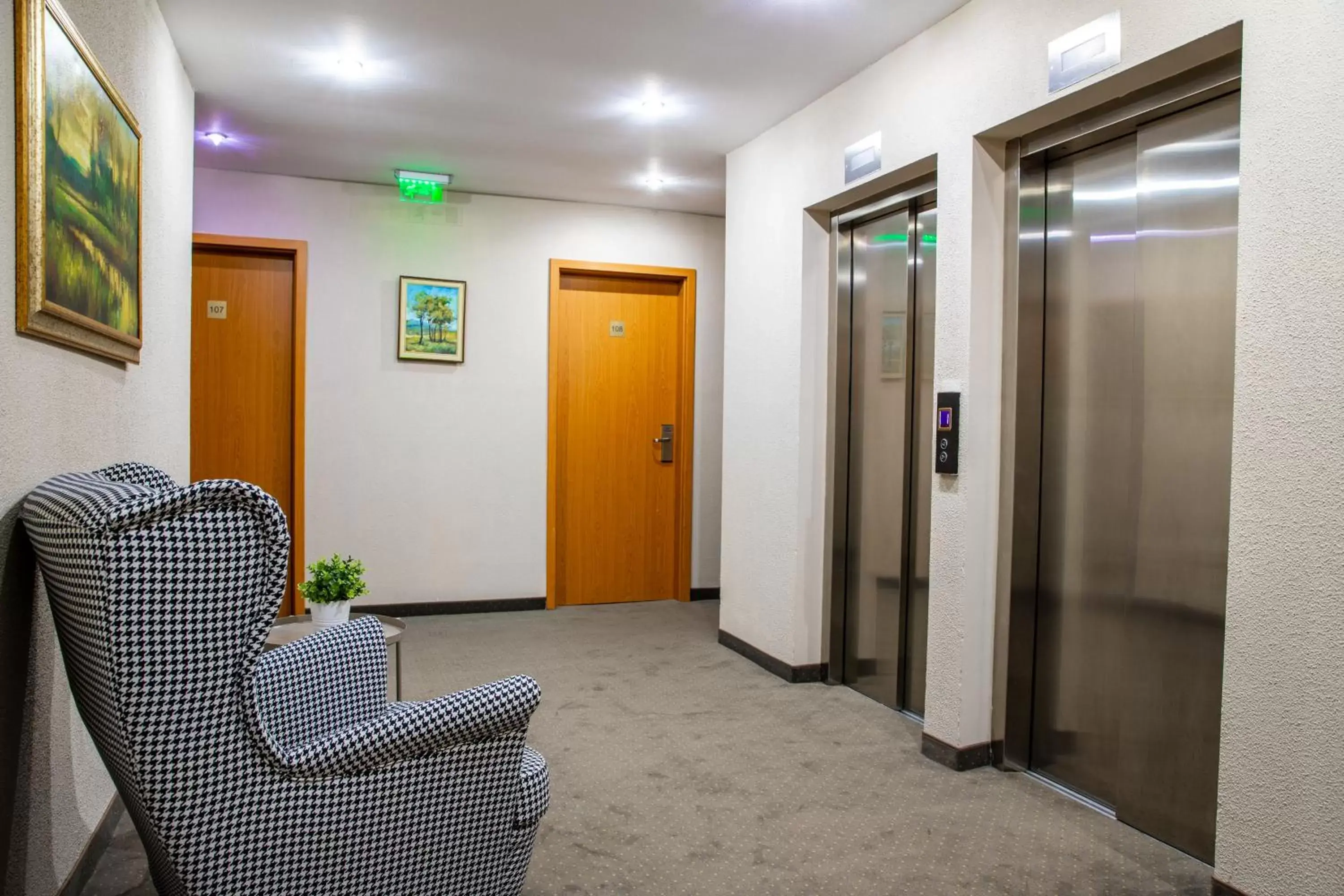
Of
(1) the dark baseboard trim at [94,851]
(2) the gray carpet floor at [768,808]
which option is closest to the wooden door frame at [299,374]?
(2) the gray carpet floor at [768,808]

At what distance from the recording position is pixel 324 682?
2107 mm

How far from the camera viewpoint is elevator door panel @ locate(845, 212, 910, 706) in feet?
12.3

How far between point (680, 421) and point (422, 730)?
4.51 m

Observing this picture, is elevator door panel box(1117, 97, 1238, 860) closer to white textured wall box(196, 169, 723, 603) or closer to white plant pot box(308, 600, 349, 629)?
white plant pot box(308, 600, 349, 629)

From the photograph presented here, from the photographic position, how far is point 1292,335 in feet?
6.70

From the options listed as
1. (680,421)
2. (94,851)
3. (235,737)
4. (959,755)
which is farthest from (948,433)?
(680,421)

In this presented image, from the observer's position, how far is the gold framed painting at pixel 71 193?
69.4 inches

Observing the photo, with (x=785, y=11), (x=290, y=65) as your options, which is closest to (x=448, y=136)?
(x=290, y=65)

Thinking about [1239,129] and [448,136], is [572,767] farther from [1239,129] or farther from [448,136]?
[448,136]

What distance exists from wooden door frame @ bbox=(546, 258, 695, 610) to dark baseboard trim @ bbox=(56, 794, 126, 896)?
10.6 feet

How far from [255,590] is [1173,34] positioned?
2.49 m

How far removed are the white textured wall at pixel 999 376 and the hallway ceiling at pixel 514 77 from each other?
11.8 inches

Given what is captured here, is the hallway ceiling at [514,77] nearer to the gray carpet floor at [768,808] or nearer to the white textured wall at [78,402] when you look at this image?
the white textured wall at [78,402]

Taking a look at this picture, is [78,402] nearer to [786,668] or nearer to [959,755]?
[959,755]
